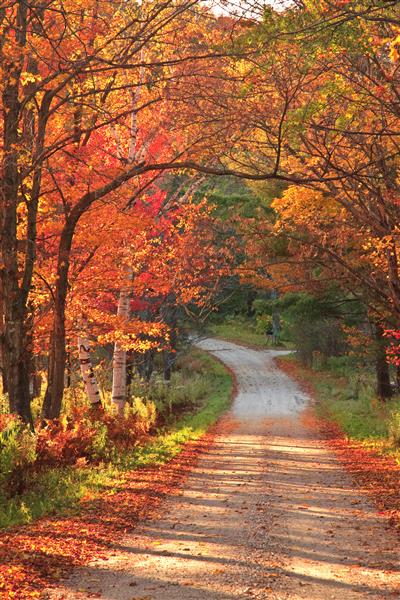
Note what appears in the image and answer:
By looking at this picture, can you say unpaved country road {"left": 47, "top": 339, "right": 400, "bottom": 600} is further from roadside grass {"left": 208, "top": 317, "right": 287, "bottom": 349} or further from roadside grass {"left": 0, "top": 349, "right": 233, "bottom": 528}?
roadside grass {"left": 208, "top": 317, "right": 287, "bottom": 349}

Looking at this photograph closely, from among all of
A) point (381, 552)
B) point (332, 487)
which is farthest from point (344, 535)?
point (332, 487)

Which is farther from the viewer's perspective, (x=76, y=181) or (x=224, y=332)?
(x=224, y=332)

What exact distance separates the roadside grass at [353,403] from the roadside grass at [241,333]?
7.79m

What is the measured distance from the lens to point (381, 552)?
7.32m

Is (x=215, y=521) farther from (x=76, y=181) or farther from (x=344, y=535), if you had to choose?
(x=76, y=181)

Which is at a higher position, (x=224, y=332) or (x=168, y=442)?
(x=224, y=332)

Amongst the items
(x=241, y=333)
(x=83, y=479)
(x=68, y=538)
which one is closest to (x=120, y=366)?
(x=83, y=479)

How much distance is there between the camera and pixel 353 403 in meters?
27.2

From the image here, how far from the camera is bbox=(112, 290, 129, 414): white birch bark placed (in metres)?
16.5

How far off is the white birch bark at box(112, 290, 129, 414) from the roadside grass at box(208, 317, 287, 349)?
32793 millimetres

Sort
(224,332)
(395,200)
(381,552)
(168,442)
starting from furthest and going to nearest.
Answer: (224,332)
(168,442)
(395,200)
(381,552)

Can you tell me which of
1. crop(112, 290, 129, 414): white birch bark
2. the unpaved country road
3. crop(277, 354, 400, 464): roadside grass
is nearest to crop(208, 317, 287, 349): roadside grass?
crop(277, 354, 400, 464): roadside grass

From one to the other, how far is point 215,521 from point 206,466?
503 cm

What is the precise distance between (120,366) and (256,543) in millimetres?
9638
